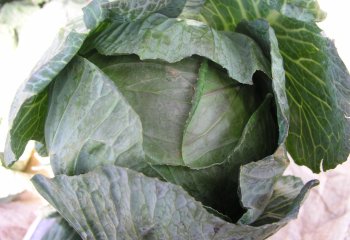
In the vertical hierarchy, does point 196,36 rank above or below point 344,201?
above

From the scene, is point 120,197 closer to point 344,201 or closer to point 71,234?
point 71,234

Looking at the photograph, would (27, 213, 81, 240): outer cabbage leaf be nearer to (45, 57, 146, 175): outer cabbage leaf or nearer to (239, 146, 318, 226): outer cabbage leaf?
(45, 57, 146, 175): outer cabbage leaf

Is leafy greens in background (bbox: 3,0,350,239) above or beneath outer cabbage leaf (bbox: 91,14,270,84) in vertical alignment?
beneath

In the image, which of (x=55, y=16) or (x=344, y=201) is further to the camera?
(x=55, y=16)

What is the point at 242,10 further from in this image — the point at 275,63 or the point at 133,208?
the point at 133,208

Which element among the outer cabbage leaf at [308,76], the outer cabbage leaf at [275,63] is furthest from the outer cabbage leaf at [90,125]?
the outer cabbage leaf at [308,76]

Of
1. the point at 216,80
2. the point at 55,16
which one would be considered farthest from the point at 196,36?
the point at 55,16

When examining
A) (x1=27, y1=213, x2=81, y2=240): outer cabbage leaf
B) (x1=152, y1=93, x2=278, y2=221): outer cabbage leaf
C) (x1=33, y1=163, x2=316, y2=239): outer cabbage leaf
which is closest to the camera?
(x1=33, y1=163, x2=316, y2=239): outer cabbage leaf

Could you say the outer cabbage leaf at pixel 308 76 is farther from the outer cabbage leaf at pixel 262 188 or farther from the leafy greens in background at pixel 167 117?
the outer cabbage leaf at pixel 262 188

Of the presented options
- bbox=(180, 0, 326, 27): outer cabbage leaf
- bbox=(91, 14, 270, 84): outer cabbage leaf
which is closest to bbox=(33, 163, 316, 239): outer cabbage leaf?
bbox=(91, 14, 270, 84): outer cabbage leaf
